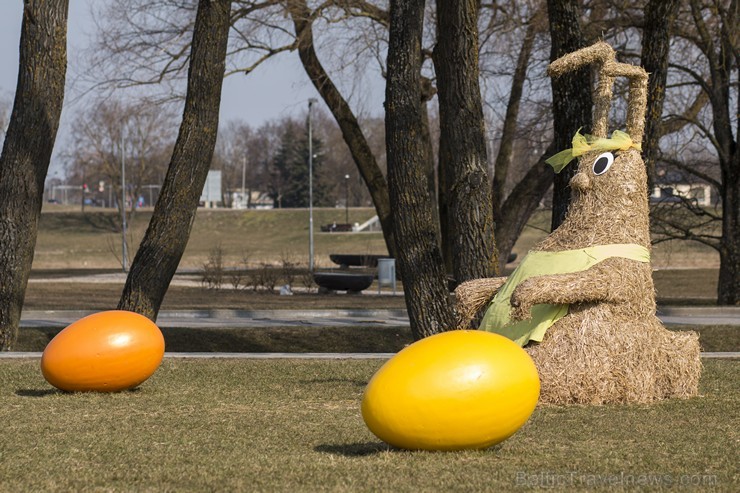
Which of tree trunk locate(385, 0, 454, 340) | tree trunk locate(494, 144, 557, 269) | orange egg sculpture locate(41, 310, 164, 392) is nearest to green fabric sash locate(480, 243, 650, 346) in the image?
orange egg sculpture locate(41, 310, 164, 392)

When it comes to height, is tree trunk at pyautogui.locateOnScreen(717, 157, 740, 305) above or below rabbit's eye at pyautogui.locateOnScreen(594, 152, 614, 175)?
below

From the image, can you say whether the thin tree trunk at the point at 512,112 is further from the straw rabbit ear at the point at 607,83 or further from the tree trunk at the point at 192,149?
the straw rabbit ear at the point at 607,83

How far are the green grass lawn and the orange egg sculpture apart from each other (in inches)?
6.7

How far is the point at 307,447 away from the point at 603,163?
3352 millimetres

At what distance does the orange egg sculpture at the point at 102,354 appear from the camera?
28.0 ft

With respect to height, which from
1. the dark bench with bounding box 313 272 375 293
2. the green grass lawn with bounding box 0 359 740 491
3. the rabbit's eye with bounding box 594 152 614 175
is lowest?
the dark bench with bounding box 313 272 375 293

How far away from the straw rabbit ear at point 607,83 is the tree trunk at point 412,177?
315 cm

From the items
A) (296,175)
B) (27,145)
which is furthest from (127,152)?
(27,145)

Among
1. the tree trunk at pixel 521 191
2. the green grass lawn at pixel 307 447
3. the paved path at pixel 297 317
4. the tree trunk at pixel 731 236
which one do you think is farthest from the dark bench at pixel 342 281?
the green grass lawn at pixel 307 447

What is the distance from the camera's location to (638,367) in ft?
25.9

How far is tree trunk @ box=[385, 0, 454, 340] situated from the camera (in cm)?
1159

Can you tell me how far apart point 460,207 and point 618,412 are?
183 inches

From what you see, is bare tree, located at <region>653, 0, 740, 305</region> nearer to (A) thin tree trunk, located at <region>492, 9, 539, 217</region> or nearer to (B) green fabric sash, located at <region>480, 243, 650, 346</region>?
(A) thin tree trunk, located at <region>492, 9, 539, 217</region>

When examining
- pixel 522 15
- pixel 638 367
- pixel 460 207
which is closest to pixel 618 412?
pixel 638 367
